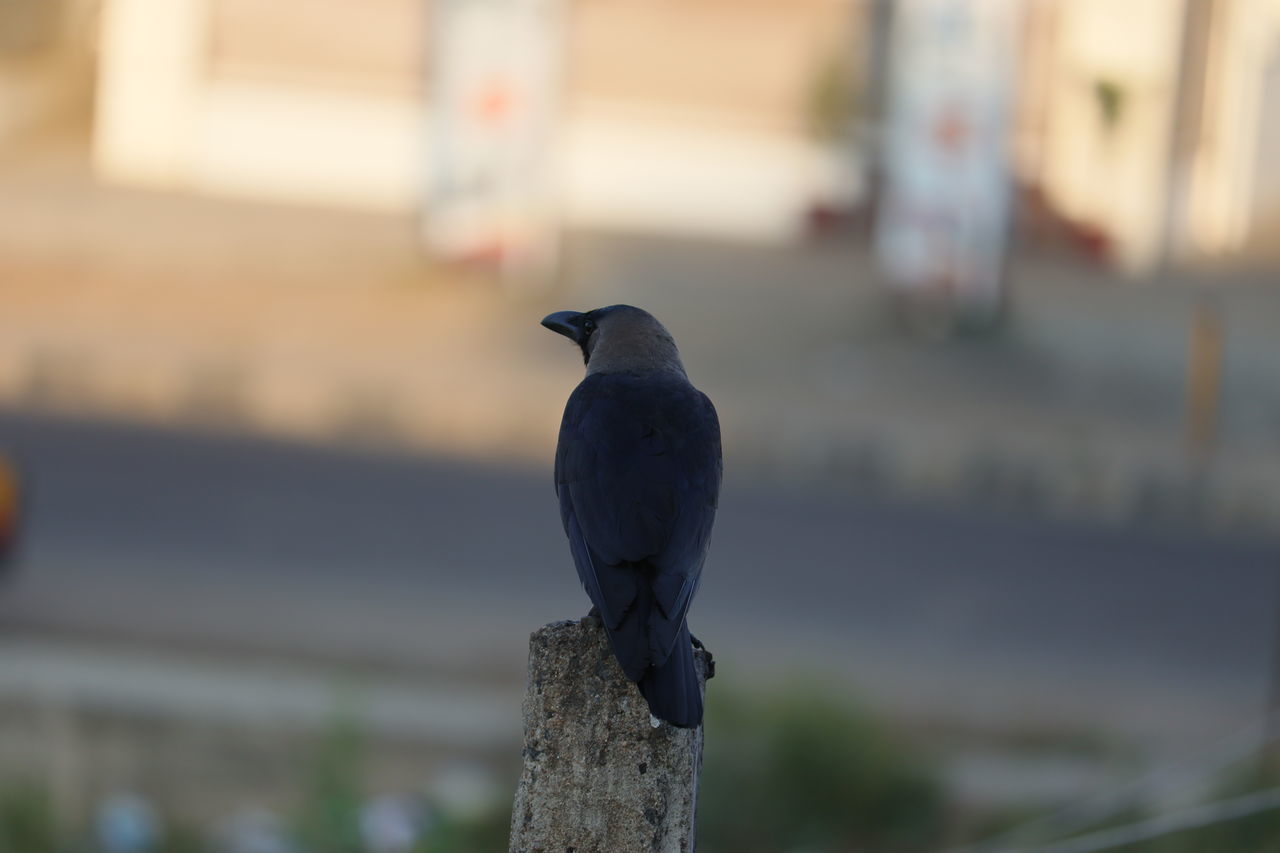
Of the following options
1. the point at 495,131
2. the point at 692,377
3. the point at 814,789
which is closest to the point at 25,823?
the point at 814,789

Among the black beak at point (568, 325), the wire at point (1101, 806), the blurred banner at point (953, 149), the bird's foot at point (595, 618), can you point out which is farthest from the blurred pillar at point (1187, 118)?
the bird's foot at point (595, 618)

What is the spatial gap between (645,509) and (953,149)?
13.4 meters

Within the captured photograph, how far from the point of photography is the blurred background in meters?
5.89

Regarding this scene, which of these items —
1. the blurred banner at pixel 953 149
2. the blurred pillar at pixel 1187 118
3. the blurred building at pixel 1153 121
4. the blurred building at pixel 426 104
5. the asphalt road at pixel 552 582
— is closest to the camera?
the asphalt road at pixel 552 582

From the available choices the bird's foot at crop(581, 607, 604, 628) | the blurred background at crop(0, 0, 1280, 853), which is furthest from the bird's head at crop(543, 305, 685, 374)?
the blurred background at crop(0, 0, 1280, 853)

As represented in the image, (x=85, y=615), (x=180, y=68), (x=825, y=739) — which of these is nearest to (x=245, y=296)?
(x=180, y=68)

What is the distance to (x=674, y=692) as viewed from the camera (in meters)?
2.12

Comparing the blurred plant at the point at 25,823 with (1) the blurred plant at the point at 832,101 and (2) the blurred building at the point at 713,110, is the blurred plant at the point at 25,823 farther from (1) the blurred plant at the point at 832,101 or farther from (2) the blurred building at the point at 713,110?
(1) the blurred plant at the point at 832,101

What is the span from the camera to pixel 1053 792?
6.00 m

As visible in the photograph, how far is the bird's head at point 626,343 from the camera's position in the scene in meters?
2.91

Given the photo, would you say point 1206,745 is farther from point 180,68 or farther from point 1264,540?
point 180,68

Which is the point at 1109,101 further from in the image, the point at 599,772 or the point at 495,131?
the point at 599,772

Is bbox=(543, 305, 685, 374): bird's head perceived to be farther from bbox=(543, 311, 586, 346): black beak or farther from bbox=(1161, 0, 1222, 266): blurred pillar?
bbox=(1161, 0, 1222, 266): blurred pillar

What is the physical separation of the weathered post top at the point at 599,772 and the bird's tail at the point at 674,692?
1.2 inches
